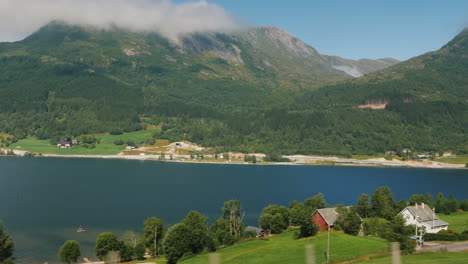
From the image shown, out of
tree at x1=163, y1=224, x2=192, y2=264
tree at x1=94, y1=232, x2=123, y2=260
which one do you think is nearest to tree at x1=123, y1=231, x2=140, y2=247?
tree at x1=94, y1=232, x2=123, y2=260

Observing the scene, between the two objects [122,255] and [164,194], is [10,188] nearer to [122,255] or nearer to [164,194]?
[164,194]

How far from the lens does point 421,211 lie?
6900 cm

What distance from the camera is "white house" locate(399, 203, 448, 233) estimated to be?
64.8 metres

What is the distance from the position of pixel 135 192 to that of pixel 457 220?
297ft

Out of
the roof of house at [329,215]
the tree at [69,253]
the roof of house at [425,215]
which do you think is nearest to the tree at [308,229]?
the roof of house at [329,215]

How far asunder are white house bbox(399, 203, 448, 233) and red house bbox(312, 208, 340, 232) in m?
11.5

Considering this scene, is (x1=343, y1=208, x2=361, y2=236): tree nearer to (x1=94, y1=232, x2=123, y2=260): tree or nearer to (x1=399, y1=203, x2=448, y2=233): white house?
(x1=399, y1=203, x2=448, y2=233): white house

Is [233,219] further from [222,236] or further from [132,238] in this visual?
[132,238]

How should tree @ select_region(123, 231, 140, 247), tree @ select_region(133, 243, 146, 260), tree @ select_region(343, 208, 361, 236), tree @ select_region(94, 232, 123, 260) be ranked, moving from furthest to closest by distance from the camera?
1. tree @ select_region(123, 231, 140, 247)
2. tree @ select_region(343, 208, 361, 236)
3. tree @ select_region(133, 243, 146, 260)
4. tree @ select_region(94, 232, 123, 260)

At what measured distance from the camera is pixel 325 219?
67188 mm

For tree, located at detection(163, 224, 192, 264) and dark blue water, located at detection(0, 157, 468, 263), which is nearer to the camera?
tree, located at detection(163, 224, 192, 264)

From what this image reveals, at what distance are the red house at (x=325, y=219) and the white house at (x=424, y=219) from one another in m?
11.5

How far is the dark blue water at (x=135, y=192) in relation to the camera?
279ft

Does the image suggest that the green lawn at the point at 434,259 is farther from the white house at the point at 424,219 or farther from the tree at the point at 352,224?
the white house at the point at 424,219
